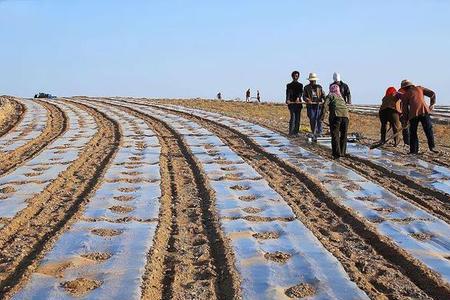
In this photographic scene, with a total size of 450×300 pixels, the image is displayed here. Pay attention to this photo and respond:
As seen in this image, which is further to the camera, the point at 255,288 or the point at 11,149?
the point at 11,149

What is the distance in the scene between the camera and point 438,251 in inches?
193

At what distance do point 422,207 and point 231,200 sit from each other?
2117 mm

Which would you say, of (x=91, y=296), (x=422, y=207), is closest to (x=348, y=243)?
(x=422, y=207)

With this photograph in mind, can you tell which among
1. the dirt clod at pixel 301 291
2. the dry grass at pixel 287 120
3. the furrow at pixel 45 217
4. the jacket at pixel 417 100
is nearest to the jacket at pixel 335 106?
the jacket at pixel 417 100

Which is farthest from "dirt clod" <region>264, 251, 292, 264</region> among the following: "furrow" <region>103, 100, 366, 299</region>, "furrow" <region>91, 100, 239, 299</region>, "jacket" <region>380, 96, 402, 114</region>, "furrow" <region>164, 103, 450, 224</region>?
"jacket" <region>380, 96, 402, 114</region>

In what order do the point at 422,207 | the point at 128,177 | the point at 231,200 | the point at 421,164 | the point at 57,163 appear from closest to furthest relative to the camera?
the point at 422,207 < the point at 231,200 < the point at 128,177 < the point at 421,164 < the point at 57,163

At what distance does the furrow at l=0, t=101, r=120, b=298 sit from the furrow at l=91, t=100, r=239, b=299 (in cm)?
96

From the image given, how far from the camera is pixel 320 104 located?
13562 mm

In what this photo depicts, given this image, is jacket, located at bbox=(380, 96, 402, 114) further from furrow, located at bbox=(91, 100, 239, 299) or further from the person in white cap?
furrow, located at bbox=(91, 100, 239, 299)

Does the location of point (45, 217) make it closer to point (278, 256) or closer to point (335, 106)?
point (278, 256)

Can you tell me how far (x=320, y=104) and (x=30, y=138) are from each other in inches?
280

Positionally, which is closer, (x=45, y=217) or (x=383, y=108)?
(x=45, y=217)

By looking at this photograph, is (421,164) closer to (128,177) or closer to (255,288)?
(128,177)

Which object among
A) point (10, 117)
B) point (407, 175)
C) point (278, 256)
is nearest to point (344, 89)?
point (407, 175)
